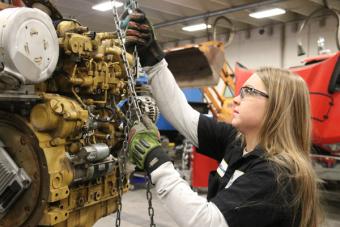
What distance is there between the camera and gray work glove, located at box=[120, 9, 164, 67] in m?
1.73

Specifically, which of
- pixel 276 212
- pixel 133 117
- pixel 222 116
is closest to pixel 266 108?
pixel 276 212

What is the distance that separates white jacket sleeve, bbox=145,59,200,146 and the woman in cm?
7

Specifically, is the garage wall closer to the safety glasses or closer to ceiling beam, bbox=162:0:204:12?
ceiling beam, bbox=162:0:204:12

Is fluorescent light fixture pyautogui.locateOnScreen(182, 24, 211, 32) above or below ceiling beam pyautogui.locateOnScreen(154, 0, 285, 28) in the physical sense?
below

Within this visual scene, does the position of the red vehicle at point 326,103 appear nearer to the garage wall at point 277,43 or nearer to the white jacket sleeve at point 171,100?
the white jacket sleeve at point 171,100

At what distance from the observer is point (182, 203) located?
1291 mm

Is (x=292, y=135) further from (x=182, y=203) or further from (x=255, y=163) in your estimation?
(x=182, y=203)

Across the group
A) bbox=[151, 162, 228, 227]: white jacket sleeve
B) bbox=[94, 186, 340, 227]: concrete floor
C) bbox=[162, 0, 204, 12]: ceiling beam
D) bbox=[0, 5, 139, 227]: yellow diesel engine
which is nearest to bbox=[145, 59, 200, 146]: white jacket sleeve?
bbox=[0, 5, 139, 227]: yellow diesel engine

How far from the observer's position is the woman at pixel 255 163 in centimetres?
129

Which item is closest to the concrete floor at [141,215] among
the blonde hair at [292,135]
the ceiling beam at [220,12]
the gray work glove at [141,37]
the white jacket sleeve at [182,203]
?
the blonde hair at [292,135]

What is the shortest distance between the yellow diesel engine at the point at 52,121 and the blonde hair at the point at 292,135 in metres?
0.67

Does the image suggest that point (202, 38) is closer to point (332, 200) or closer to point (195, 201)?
point (332, 200)

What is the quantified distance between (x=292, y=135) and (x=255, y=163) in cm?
22

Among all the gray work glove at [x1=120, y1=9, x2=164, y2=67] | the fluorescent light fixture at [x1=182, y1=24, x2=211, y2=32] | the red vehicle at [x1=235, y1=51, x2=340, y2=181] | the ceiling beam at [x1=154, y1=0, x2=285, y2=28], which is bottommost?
the red vehicle at [x1=235, y1=51, x2=340, y2=181]
